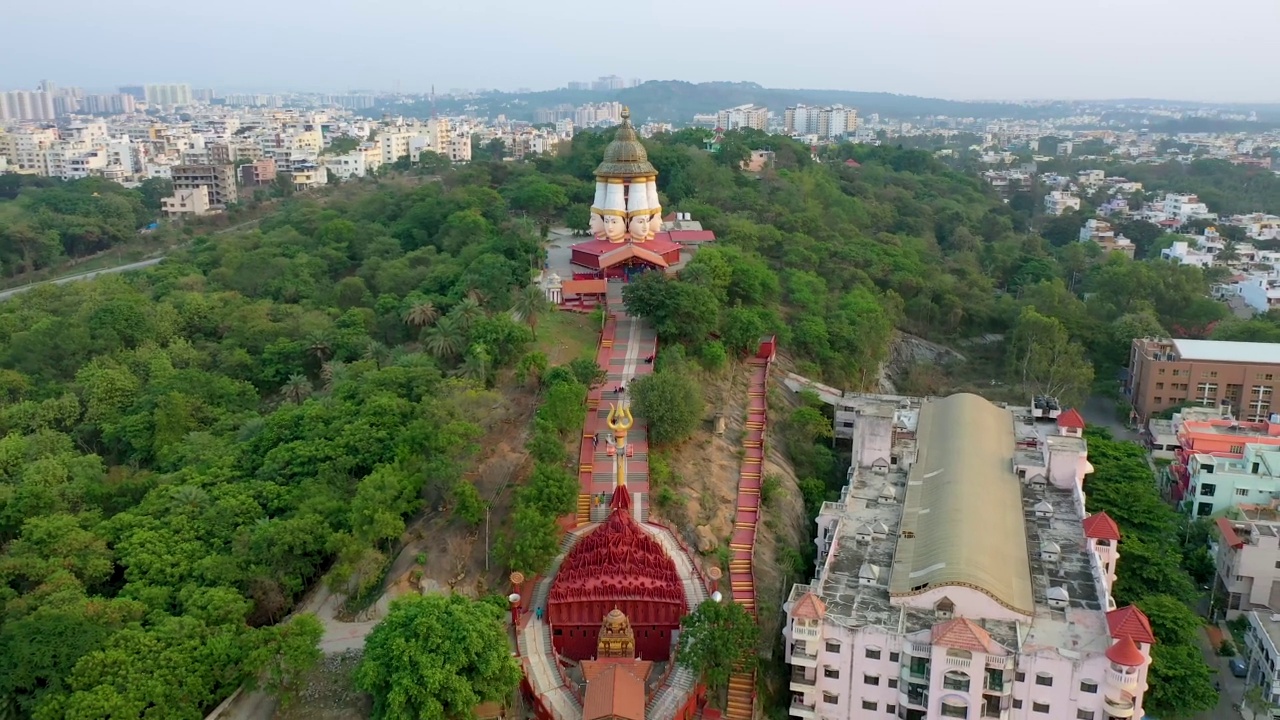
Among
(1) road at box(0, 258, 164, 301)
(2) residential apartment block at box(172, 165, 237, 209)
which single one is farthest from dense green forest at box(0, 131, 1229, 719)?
(2) residential apartment block at box(172, 165, 237, 209)

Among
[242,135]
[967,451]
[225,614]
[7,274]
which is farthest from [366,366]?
[242,135]

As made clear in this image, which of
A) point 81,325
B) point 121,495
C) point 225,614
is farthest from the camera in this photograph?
point 81,325

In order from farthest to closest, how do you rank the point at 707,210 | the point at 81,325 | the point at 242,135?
1. the point at 242,135
2. the point at 707,210
3. the point at 81,325

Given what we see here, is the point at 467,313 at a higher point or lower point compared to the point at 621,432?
higher

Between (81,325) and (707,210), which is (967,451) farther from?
(81,325)

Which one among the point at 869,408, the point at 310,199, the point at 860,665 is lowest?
the point at 860,665

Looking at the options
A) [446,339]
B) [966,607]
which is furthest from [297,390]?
[966,607]

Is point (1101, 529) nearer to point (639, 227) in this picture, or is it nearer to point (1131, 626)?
point (1131, 626)
